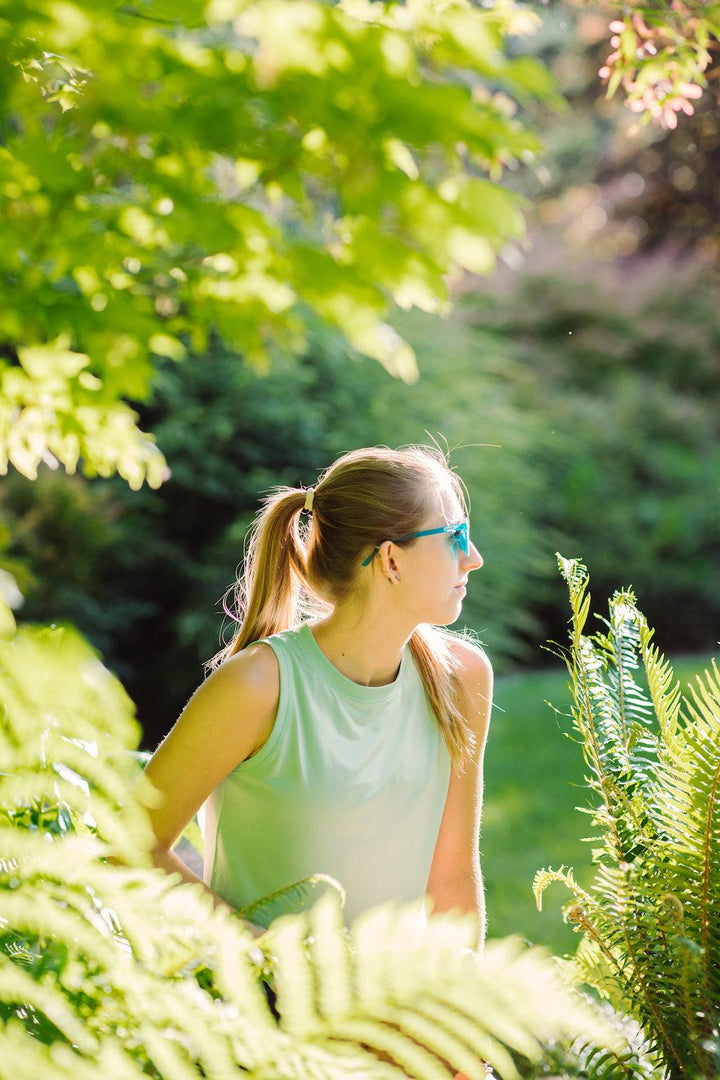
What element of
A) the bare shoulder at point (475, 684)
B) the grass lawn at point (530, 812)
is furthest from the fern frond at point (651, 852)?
the grass lawn at point (530, 812)

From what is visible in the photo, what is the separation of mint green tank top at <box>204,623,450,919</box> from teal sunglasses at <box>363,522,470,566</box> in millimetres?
189

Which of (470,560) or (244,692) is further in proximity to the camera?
(470,560)

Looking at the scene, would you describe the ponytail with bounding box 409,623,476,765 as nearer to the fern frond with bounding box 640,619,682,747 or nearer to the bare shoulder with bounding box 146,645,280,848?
the bare shoulder with bounding box 146,645,280,848

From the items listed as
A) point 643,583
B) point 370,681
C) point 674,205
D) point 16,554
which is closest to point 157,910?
point 370,681

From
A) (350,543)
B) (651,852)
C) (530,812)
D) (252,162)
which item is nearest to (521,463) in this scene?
(530,812)

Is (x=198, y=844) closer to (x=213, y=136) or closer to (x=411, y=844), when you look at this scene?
(x=411, y=844)

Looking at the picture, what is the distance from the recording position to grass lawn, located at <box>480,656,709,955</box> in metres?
4.44

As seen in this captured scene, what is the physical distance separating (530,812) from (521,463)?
324 centimetres

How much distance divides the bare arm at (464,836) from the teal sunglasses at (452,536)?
0.91ft

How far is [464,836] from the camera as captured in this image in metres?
2.09

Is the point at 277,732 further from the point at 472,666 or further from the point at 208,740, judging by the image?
the point at 472,666

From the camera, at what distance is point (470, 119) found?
913 mm

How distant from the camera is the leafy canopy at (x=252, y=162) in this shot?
3.11 feet

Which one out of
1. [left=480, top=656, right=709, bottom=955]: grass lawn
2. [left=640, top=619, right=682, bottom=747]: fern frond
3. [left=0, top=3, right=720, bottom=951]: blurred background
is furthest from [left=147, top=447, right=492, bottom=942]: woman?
[left=480, top=656, right=709, bottom=955]: grass lawn
